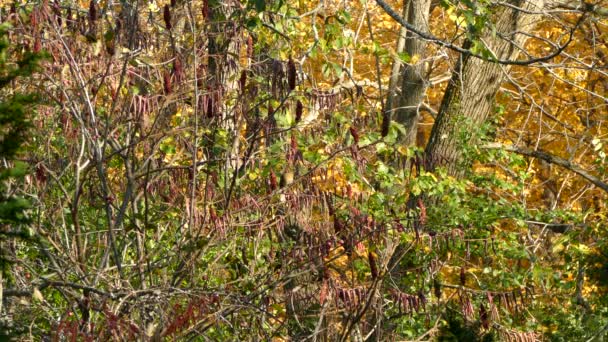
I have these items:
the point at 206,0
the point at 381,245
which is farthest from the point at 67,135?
the point at 381,245

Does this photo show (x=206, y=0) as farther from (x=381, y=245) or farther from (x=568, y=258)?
(x=568, y=258)

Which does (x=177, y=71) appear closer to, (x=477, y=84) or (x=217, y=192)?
(x=217, y=192)

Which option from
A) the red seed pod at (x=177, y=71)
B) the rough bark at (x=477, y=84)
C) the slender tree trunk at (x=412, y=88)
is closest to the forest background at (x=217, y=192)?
the red seed pod at (x=177, y=71)

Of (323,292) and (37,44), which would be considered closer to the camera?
(37,44)

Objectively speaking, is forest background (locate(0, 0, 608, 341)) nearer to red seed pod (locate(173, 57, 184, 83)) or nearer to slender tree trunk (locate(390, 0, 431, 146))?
red seed pod (locate(173, 57, 184, 83))

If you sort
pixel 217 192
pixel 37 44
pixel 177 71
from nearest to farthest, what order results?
pixel 37 44
pixel 177 71
pixel 217 192

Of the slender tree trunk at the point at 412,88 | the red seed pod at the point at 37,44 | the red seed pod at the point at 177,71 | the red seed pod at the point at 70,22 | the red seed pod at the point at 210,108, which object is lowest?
the slender tree trunk at the point at 412,88

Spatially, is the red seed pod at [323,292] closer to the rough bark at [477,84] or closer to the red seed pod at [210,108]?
the red seed pod at [210,108]

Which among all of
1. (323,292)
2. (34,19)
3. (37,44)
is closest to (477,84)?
(323,292)

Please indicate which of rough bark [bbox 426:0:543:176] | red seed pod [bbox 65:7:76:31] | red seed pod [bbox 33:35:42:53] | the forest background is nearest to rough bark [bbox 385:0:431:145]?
rough bark [bbox 426:0:543:176]

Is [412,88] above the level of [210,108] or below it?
below

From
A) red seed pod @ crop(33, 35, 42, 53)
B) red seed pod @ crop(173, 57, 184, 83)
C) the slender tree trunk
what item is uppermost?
red seed pod @ crop(33, 35, 42, 53)

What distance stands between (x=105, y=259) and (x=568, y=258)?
5220mm

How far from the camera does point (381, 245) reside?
8.80 m
